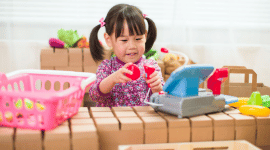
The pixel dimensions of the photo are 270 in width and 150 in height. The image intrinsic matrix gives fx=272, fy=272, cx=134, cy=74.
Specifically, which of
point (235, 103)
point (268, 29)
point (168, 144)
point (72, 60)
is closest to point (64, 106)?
point (168, 144)

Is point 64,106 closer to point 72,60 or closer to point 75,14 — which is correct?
point 72,60

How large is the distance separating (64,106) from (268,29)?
1.93m

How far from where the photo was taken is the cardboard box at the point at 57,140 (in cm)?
54

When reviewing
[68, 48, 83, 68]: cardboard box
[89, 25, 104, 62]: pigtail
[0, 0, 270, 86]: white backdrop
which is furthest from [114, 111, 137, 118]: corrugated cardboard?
[0, 0, 270, 86]: white backdrop

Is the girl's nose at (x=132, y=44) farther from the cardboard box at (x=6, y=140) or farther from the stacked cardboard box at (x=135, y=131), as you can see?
the cardboard box at (x=6, y=140)

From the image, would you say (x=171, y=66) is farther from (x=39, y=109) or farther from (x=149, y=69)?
(x=39, y=109)

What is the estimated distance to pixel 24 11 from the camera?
1985 mm

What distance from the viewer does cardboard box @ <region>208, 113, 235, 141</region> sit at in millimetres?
642

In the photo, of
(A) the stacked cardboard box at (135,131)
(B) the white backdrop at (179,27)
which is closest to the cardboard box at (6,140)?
(A) the stacked cardboard box at (135,131)

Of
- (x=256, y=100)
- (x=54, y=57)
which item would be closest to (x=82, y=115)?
(x=256, y=100)

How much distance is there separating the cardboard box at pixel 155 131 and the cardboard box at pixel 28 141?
0.23m

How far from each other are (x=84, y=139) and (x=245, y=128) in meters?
0.38

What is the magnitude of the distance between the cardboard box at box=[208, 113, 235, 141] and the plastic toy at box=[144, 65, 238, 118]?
5 centimetres

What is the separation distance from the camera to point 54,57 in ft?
5.36
